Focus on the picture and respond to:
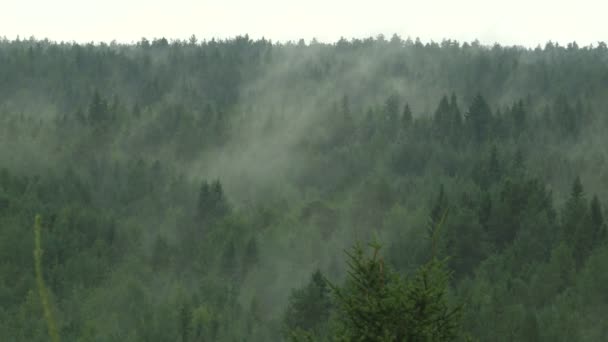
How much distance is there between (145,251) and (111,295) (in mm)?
23341

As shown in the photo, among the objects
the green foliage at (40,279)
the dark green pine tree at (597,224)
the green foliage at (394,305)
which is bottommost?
the green foliage at (40,279)

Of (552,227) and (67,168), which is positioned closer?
(552,227)

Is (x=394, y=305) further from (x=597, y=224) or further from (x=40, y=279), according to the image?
(x=597, y=224)

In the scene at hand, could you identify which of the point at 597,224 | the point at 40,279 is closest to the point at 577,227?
the point at 597,224

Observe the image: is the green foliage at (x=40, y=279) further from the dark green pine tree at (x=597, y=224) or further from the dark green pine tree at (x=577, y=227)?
the dark green pine tree at (x=597, y=224)

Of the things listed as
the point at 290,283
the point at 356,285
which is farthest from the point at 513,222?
the point at 356,285

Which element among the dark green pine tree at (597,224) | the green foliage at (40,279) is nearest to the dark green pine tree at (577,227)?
the dark green pine tree at (597,224)

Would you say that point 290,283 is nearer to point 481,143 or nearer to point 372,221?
point 372,221

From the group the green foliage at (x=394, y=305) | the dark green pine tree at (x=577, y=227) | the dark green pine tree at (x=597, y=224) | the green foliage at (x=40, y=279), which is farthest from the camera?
the dark green pine tree at (x=577, y=227)

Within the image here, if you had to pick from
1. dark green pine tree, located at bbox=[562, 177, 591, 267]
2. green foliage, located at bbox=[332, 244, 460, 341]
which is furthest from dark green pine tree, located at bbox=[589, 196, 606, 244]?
green foliage, located at bbox=[332, 244, 460, 341]

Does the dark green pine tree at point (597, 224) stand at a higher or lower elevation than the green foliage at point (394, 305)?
higher

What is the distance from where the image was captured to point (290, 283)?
148 meters

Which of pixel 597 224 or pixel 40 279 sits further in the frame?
pixel 597 224

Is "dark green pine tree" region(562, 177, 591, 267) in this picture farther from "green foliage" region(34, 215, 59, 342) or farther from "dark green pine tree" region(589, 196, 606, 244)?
"green foliage" region(34, 215, 59, 342)
